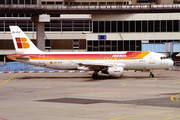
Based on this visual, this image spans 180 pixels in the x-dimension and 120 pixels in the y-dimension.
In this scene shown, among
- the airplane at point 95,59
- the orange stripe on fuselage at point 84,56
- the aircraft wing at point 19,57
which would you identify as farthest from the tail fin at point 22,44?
the aircraft wing at point 19,57

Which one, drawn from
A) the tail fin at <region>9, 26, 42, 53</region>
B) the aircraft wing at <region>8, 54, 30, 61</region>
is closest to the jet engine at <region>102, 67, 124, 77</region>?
the tail fin at <region>9, 26, 42, 53</region>

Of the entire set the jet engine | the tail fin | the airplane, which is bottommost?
the jet engine

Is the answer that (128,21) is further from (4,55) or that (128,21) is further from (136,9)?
(4,55)

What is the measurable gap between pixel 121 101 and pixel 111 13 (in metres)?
47.8

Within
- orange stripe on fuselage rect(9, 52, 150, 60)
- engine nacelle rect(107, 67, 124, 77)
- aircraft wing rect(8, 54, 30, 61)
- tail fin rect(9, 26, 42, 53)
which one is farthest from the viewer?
tail fin rect(9, 26, 42, 53)

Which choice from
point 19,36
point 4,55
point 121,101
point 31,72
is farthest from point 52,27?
point 121,101

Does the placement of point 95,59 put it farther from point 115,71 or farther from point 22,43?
point 22,43

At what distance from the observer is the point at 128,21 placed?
73.7 meters

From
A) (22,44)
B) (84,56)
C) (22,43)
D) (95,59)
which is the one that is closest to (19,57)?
(22,44)

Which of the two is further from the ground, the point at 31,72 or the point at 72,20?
the point at 72,20

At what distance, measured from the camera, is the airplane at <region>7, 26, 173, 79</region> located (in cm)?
5066

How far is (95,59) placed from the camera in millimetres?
51719

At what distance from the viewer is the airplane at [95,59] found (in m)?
50.7

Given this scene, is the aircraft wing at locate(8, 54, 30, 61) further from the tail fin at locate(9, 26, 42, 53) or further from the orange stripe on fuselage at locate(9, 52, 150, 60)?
the tail fin at locate(9, 26, 42, 53)
